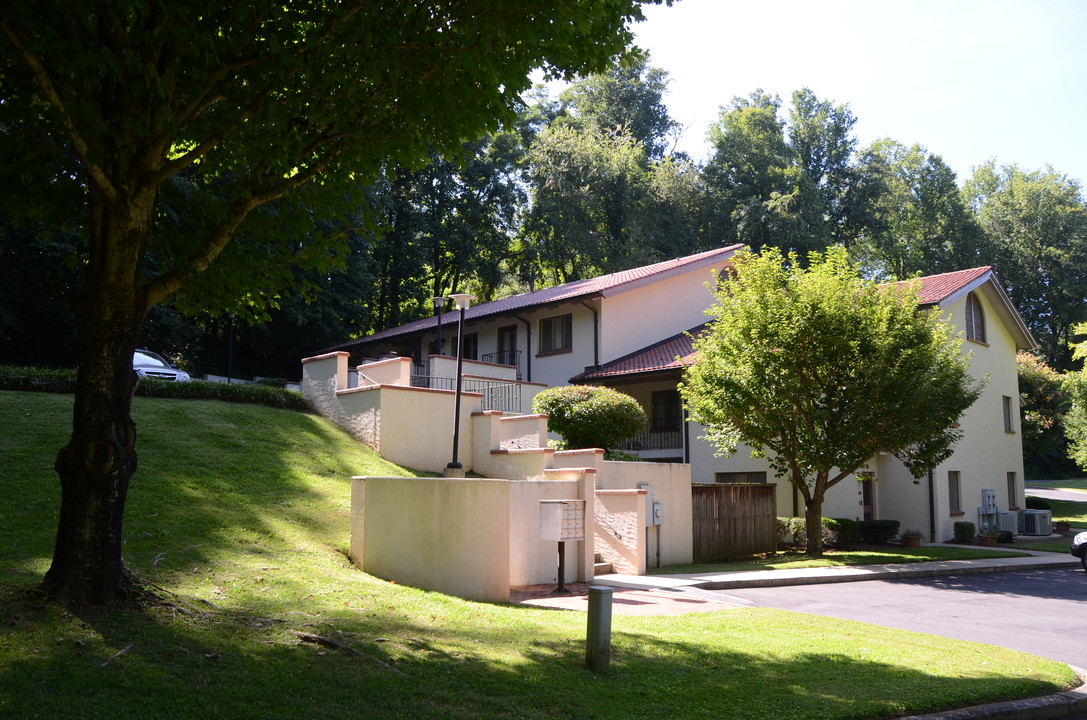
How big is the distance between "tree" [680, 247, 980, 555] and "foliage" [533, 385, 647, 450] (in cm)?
216

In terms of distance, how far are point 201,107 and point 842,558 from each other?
17.4 m

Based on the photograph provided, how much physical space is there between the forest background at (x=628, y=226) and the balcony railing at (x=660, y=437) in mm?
10517

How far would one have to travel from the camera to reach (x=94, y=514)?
730 cm

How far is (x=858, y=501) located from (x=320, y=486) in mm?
17008

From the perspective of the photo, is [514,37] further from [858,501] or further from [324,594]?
[858,501]

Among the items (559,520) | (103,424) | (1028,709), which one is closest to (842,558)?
(559,520)

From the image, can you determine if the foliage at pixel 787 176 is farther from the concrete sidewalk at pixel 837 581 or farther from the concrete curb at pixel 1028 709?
the concrete curb at pixel 1028 709

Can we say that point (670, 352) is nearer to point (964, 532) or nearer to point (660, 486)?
point (964, 532)

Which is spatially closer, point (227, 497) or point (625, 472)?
point (227, 497)

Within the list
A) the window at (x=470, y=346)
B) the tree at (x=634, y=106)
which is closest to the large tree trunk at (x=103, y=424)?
the window at (x=470, y=346)

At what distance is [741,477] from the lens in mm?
26469

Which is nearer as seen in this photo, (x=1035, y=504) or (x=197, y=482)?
(x=197, y=482)

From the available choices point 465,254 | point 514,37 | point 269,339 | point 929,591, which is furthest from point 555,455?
point 465,254

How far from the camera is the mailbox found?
1255cm
